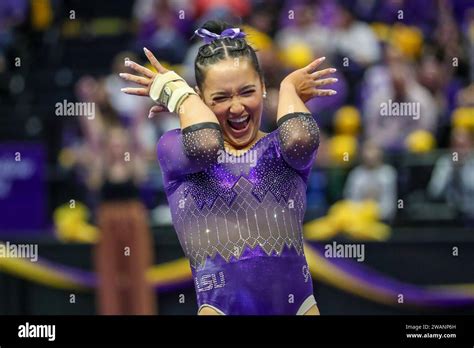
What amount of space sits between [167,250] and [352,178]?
4.07 feet

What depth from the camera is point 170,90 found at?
388 centimetres

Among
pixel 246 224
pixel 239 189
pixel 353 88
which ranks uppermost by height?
pixel 353 88

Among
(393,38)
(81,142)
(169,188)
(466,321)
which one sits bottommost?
(466,321)

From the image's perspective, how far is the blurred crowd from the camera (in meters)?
7.32

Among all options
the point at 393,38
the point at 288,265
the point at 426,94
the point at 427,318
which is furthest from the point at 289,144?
the point at 393,38

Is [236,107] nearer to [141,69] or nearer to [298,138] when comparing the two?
[298,138]

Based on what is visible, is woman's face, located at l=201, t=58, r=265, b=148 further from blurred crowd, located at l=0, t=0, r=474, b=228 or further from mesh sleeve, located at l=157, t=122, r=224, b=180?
blurred crowd, located at l=0, t=0, r=474, b=228

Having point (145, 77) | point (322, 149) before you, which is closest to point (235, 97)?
point (145, 77)

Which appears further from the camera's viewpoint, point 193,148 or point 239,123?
point 239,123

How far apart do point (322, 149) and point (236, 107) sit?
3.93 meters

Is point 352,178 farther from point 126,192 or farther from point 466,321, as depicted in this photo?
point 466,321

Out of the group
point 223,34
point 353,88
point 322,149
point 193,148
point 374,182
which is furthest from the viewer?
point 353,88

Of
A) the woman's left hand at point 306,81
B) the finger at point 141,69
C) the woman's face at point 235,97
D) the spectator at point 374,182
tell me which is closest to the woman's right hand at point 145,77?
the finger at point 141,69

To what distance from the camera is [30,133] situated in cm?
802
